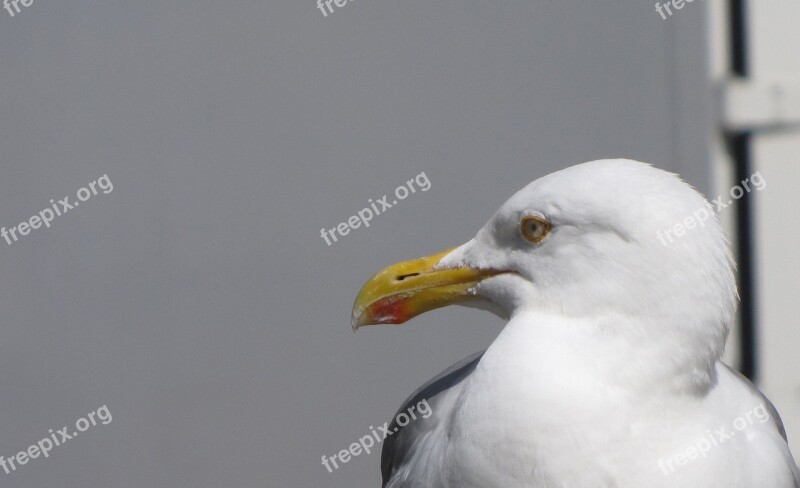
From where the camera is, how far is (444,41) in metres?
2.42

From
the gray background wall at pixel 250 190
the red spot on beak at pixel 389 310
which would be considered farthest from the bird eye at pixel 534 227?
the gray background wall at pixel 250 190

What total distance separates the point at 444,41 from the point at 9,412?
56.8 inches

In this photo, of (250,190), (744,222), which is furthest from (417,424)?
(744,222)

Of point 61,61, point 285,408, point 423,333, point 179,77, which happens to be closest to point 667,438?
point 423,333

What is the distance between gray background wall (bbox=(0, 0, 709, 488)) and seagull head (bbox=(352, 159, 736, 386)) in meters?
1.13

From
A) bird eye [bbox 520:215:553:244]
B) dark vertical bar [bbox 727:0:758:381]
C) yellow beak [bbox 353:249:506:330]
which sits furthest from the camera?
dark vertical bar [bbox 727:0:758:381]

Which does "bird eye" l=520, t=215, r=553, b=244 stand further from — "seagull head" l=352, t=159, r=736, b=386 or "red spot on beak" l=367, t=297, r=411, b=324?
"red spot on beak" l=367, t=297, r=411, b=324

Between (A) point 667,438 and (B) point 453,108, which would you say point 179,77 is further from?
(A) point 667,438

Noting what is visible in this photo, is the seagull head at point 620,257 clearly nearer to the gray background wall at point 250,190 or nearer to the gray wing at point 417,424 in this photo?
the gray wing at point 417,424

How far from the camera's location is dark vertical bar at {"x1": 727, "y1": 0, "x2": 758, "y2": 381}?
2.34 m

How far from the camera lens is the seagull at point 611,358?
116 cm

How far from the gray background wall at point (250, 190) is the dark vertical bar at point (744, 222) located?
21cm

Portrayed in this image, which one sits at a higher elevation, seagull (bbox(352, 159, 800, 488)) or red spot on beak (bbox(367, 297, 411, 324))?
red spot on beak (bbox(367, 297, 411, 324))

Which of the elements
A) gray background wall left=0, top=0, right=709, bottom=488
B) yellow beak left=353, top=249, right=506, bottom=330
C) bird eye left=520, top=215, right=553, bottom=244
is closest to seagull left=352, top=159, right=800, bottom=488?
bird eye left=520, top=215, right=553, bottom=244
